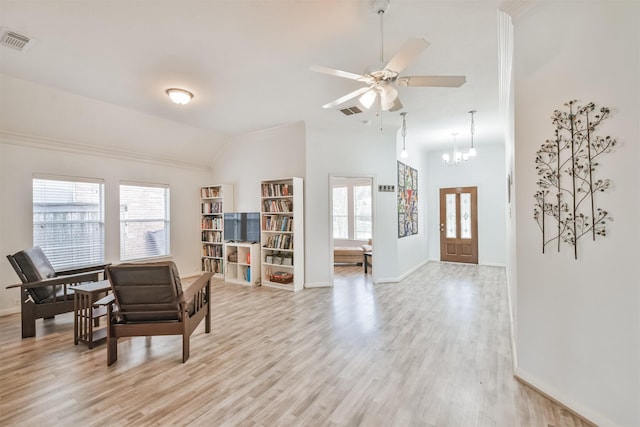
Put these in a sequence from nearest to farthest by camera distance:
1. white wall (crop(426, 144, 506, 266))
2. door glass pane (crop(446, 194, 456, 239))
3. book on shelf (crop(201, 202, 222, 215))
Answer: book on shelf (crop(201, 202, 222, 215)) < white wall (crop(426, 144, 506, 266)) < door glass pane (crop(446, 194, 456, 239))

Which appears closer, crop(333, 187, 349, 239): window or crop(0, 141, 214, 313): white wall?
crop(0, 141, 214, 313): white wall

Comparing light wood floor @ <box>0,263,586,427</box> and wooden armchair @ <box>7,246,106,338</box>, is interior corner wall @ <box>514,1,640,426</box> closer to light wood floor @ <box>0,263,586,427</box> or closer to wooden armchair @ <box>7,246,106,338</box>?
light wood floor @ <box>0,263,586,427</box>

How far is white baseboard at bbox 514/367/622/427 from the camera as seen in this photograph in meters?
1.86

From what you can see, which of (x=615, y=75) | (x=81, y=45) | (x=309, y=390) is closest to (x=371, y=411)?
(x=309, y=390)

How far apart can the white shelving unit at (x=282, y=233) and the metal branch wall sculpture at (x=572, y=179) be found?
3769 millimetres

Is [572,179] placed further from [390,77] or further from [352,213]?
[352,213]

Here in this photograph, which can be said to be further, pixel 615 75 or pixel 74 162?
pixel 74 162

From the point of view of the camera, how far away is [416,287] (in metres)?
5.44

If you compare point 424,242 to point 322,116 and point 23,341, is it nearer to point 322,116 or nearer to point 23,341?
point 322,116

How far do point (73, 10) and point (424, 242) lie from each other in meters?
7.76

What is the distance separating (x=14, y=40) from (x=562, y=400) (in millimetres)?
5643

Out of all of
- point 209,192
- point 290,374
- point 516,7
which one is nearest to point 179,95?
point 209,192

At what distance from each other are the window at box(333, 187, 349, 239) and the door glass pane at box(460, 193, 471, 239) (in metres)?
3.25

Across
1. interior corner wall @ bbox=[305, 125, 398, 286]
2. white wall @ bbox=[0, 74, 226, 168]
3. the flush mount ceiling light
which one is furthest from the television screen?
the flush mount ceiling light
